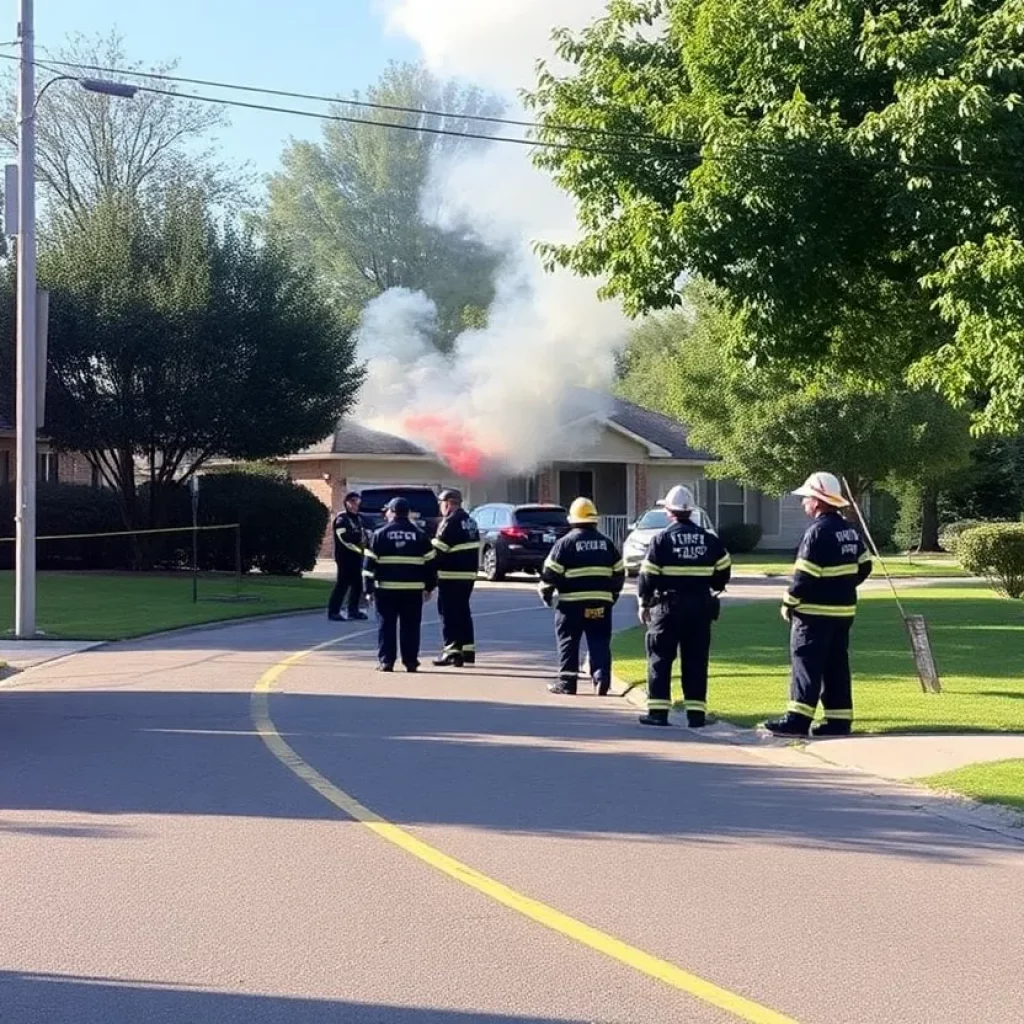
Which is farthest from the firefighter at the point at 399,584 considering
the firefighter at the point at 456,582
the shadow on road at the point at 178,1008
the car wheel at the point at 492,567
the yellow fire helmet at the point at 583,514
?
the car wheel at the point at 492,567

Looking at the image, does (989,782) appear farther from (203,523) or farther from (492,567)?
(203,523)

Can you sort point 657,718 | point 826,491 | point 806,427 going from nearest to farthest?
point 826,491, point 657,718, point 806,427

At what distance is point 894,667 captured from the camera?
16359mm

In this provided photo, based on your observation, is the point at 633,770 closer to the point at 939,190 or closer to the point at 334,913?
the point at 334,913

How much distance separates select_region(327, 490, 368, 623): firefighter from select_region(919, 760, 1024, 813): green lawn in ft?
40.2

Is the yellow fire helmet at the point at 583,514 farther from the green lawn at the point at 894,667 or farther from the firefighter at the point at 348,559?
the firefighter at the point at 348,559

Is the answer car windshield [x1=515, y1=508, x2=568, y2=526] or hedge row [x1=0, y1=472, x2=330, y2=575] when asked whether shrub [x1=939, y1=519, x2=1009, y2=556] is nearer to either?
car windshield [x1=515, y1=508, x2=568, y2=526]

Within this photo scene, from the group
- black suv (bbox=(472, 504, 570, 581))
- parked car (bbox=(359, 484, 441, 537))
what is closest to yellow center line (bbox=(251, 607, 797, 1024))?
parked car (bbox=(359, 484, 441, 537))

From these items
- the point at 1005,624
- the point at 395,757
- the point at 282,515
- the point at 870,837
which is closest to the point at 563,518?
the point at 282,515

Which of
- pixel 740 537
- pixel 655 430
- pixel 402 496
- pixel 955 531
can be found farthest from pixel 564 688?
pixel 740 537

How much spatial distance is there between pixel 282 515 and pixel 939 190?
20.2m

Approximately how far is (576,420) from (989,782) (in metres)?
32.0

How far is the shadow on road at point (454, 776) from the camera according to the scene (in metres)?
8.55

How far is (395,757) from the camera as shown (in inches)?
417
